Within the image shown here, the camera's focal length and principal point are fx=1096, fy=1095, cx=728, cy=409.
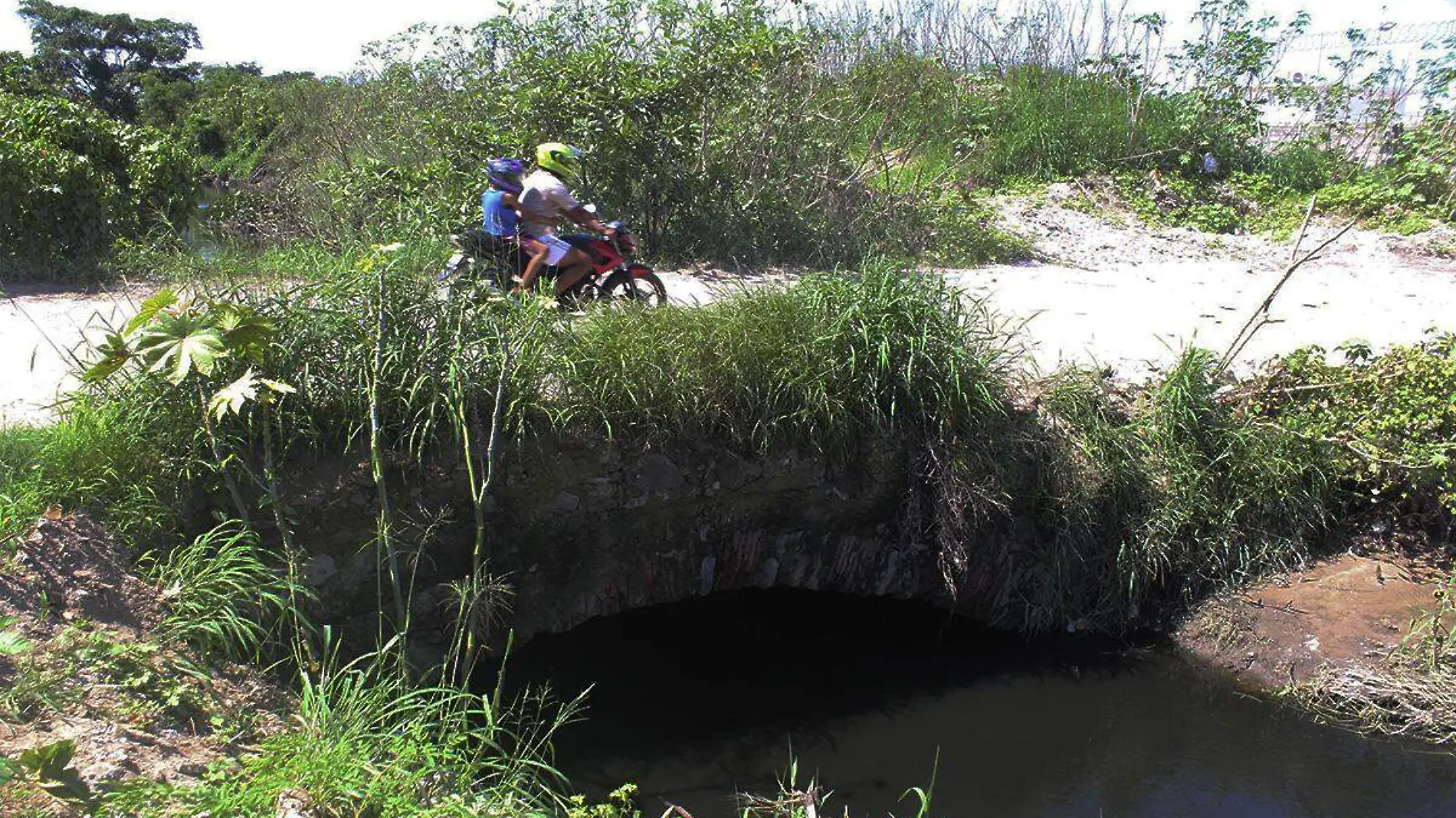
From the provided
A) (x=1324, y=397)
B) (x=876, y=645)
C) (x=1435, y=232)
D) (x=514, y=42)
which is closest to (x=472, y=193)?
(x=514, y=42)

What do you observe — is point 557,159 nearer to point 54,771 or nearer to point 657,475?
point 657,475

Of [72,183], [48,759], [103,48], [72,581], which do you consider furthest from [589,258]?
[103,48]

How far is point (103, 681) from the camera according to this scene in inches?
147

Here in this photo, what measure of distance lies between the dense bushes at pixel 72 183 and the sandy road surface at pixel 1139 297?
1.93 feet

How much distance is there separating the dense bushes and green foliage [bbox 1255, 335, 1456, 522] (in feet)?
26.5

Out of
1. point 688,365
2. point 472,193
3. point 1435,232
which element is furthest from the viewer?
point 1435,232

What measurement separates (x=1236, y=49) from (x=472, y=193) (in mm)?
9356

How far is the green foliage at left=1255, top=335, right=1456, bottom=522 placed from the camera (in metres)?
6.05

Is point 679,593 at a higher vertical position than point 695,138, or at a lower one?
lower

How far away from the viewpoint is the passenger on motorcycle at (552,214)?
6.62m

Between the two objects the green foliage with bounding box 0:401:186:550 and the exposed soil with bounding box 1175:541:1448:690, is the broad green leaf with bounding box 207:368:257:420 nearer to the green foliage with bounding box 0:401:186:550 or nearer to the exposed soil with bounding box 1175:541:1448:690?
the green foliage with bounding box 0:401:186:550

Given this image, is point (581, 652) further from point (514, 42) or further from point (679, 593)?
point (514, 42)

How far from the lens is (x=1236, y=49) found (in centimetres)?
1296

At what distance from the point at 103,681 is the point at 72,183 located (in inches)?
253
